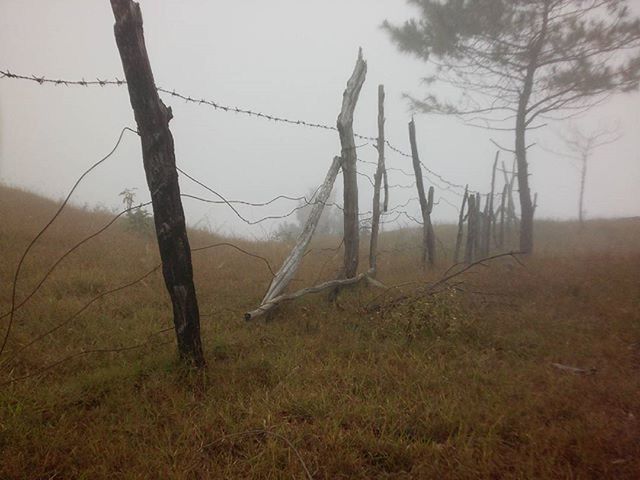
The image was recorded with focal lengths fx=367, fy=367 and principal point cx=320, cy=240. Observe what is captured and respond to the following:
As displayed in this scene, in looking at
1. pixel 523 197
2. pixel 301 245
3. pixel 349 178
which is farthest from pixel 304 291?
pixel 523 197

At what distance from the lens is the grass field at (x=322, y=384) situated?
2498mm

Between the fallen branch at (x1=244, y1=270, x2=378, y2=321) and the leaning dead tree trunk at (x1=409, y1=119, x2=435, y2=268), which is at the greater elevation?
the leaning dead tree trunk at (x1=409, y1=119, x2=435, y2=268)

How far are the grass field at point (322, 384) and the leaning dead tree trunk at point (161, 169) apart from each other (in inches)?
20.4

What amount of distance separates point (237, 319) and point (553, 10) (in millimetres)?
11405

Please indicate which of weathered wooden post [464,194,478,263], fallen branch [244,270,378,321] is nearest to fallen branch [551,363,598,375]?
fallen branch [244,270,378,321]

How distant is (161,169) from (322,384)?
94.2 inches

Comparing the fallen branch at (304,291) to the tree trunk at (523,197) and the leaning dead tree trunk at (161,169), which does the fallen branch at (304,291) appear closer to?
the leaning dead tree trunk at (161,169)

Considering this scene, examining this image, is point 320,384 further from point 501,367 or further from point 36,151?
point 36,151

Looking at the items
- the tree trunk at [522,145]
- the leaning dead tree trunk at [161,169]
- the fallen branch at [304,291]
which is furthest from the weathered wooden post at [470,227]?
the leaning dead tree trunk at [161,169]

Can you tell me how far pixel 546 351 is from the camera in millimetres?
4125

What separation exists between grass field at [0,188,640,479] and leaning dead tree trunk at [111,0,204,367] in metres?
0.52

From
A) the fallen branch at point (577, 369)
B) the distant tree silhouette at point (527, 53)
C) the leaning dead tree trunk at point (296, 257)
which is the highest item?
the distant tree silhouette at point (527, 53)

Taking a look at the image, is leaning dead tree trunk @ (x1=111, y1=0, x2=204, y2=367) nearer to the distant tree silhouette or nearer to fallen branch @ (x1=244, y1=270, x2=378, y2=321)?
fallen branch @ (x1=244, y1=270, x2=378, y2=321)

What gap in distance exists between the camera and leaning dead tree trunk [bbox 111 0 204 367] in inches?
116
